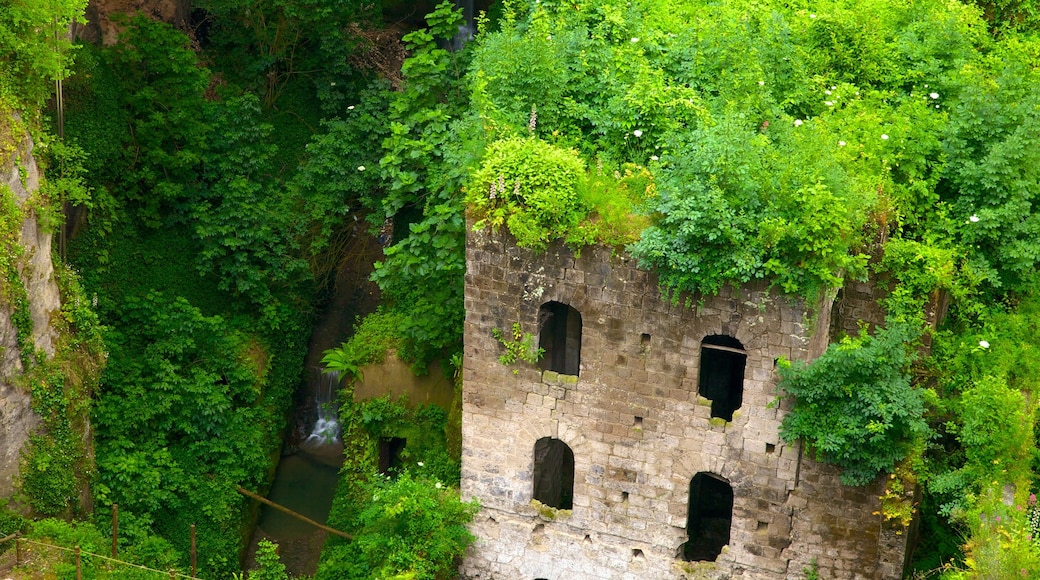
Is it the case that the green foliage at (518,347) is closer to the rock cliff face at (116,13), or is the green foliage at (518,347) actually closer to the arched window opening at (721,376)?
the arched window opening at (721,376)

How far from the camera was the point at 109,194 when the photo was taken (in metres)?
25.7

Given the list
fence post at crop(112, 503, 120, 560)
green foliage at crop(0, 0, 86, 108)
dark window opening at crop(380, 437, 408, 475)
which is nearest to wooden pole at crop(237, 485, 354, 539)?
dark window opening at crop(380, 437, 408, 475)

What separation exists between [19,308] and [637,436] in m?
8.83

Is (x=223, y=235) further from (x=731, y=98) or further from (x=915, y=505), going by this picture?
(x=915, y=505)

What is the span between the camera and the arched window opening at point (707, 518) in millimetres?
22859

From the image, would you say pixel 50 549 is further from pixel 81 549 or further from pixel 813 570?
pixel 813 570

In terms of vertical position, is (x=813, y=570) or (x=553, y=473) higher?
(x=553, y=473)

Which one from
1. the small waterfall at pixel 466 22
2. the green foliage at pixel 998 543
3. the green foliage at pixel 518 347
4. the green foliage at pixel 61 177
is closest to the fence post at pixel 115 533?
the green foliage at pixel 61 177

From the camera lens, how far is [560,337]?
907 inches

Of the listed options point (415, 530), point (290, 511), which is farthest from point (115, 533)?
point (415, 530)

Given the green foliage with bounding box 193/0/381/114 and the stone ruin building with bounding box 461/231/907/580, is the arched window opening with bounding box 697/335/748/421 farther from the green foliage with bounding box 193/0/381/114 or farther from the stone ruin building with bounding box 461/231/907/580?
the green foliage with bounding box 193/0/381/114

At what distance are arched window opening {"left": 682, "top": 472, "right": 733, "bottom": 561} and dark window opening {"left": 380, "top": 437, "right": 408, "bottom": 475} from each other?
17.0ft

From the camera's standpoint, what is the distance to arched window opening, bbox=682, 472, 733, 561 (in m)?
22.9

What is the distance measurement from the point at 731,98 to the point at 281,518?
11702mm
